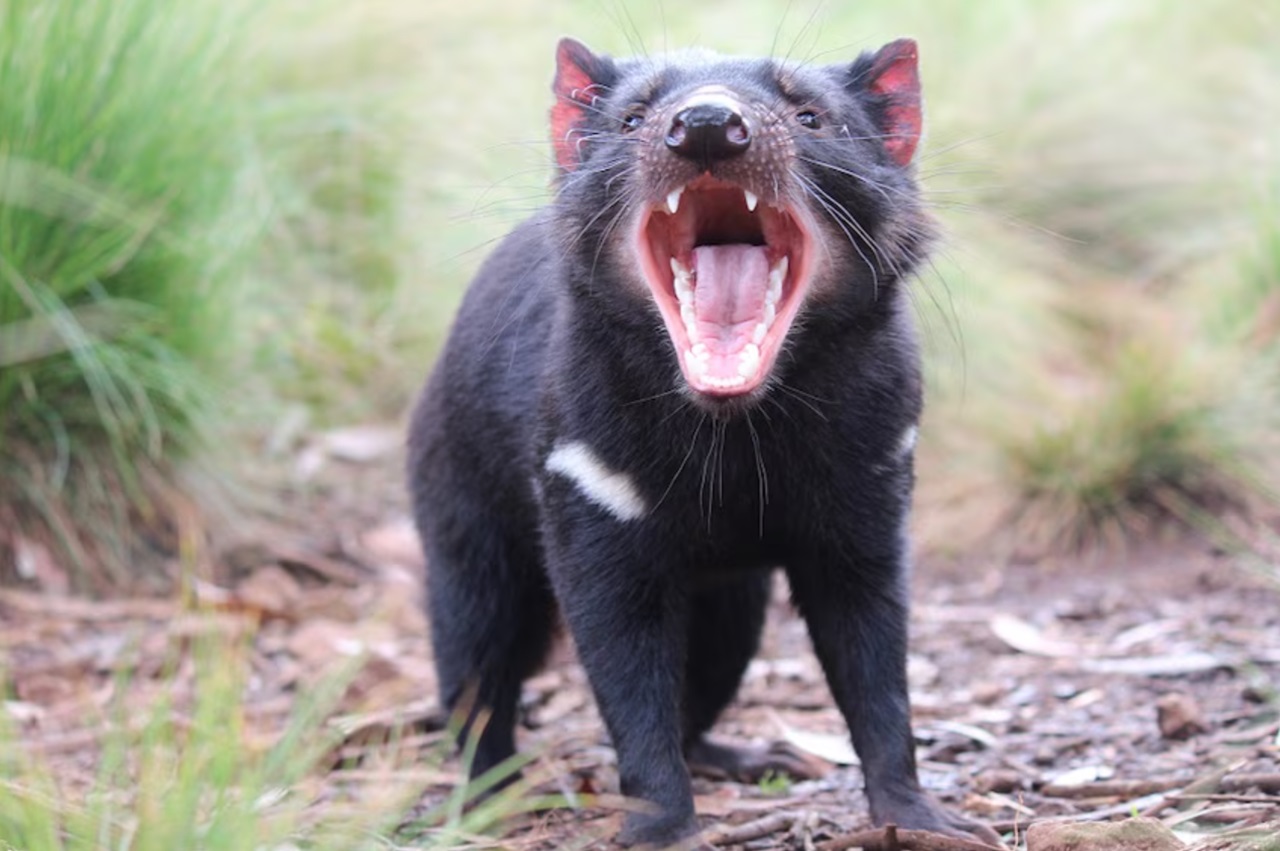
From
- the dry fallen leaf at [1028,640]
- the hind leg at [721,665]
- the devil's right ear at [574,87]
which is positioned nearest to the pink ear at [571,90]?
the devil's right ear at [574,87]

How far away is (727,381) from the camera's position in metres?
2.67

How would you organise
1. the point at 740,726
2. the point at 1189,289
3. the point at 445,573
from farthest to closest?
the point at 1189,289 < the point at 740,726 < the point at 445,573

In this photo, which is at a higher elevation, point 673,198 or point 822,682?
point 673,198

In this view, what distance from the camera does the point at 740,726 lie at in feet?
13.6

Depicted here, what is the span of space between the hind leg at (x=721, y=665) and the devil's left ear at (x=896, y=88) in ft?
3.35

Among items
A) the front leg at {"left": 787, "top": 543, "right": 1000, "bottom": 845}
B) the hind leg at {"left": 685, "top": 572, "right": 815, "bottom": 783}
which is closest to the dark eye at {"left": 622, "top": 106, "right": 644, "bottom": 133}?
the front leg at {"left": 787, "top": 543, "right": 1000, "bottom": 845}

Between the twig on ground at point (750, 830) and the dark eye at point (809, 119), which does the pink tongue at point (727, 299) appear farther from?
the twig on ground at point (750, 830)

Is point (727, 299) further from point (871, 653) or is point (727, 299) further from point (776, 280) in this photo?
point (871, 653)

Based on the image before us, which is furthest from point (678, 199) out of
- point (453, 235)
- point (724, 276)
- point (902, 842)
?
point (453, 235)

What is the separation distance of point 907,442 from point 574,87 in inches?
34.2

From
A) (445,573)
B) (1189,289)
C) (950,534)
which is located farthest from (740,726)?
(1189,289)

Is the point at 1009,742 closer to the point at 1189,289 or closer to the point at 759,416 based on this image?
the point at 759,416

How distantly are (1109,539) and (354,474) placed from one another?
8.33 ft

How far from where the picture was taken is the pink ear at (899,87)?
305 cm
